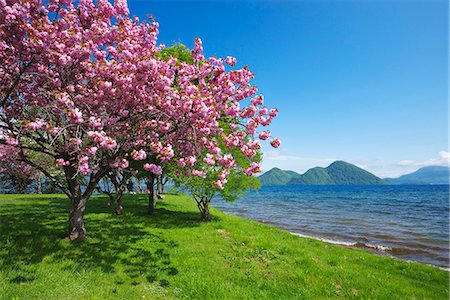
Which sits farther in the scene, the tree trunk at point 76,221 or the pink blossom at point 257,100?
the tree trunk at point 76,221

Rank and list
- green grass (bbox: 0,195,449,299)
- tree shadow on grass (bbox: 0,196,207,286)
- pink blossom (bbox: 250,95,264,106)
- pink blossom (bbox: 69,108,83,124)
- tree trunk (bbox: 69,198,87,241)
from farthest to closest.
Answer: tree trunk (bbox: 69,198,87,241), pink blossom (bbox: 250,95,264,106), tree shadow on grass (bbox: 0,196,207,286), green grass (bbox: 0,195,449,299), pink blossom (bbox: 69,108,83,124)

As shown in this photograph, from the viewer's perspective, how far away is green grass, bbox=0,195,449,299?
9.27 metres

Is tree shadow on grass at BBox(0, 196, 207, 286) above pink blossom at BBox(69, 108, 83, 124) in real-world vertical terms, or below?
below

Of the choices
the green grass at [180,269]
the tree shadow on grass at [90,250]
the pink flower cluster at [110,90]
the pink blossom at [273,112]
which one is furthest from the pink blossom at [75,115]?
the pink blossom at [273,112]

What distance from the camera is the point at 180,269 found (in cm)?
1140

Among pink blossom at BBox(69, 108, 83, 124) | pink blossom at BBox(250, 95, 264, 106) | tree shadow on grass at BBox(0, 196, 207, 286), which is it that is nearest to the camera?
pink blossom at BBox(69, 108, 83, 124)

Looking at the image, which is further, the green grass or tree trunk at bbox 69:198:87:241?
tree trunk at bbox 69:198:87:241

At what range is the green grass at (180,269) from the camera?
365 inches

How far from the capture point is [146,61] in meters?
9.75

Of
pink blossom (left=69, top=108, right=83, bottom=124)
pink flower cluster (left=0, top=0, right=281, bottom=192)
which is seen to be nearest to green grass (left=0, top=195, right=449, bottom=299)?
pink flower cluster (left=0, top=0, right=281, bottom=192)

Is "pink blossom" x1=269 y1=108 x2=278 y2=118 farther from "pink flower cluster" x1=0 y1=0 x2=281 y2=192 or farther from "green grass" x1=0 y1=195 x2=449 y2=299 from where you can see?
"green grass" x1=0 y1=195 x2=449 y2=299

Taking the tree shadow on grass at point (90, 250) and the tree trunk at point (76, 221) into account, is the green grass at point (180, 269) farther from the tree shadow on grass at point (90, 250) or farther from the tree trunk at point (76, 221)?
the tree trunk at point (76, 221)

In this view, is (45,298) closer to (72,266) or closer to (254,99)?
(72,266)

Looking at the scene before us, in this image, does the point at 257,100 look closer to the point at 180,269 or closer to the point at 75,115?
the point at 75,115
